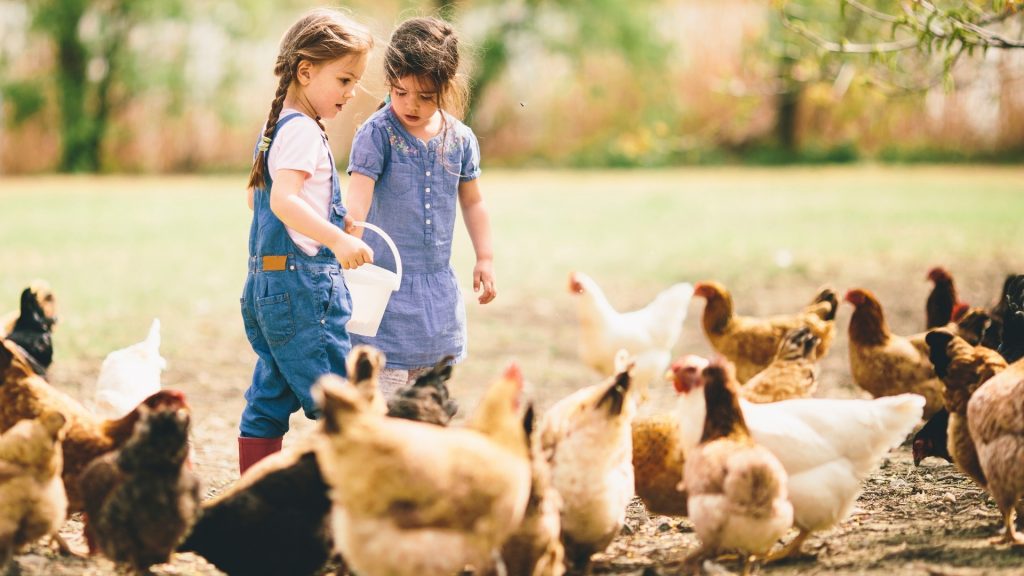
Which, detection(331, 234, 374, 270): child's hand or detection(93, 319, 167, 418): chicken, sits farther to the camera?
detection(93, 319, 167, 418): chicken

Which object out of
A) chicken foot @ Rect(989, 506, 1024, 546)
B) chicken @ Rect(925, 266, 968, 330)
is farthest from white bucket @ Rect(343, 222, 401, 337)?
chicken @ Rect(925, 266, 968, 330)

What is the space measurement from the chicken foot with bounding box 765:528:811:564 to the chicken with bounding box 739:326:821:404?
83 centimetres

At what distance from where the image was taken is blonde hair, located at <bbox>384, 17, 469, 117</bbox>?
421cm

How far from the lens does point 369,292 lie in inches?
165

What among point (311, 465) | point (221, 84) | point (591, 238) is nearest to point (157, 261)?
point (591, 238)

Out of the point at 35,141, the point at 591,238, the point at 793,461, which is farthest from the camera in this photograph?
the point at 35,141

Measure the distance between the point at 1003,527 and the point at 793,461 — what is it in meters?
0.88

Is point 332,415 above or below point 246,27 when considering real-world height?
below

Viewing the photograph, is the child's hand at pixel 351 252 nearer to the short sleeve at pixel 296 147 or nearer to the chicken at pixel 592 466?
the short sleeve at pixel 296 147

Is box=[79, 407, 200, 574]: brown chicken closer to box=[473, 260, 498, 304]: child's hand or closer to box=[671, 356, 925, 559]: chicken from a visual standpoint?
box=[473, 260, 498, 304]: child's hand

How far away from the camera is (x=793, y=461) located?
3770 mm

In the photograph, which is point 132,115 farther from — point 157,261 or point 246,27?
point 157,261

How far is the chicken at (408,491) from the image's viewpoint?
115 inches

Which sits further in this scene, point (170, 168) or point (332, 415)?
point (170, 168)
